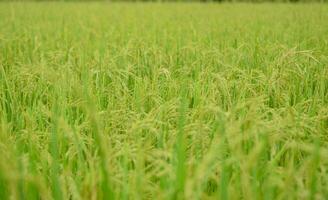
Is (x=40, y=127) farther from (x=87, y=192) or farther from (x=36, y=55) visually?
(x=36, y=55)

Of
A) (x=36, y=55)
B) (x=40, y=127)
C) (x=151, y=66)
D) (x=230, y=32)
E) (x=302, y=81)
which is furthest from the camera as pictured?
(x=230, y=32)

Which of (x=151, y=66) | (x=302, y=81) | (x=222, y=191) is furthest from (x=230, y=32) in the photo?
(x=222, y=191)

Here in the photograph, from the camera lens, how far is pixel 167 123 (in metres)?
1.30

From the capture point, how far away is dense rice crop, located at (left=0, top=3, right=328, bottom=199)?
33.1 inches

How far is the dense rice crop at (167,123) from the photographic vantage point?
0.84 metres

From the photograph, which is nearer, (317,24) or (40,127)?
(40,127)

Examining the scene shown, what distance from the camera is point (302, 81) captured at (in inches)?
73.1

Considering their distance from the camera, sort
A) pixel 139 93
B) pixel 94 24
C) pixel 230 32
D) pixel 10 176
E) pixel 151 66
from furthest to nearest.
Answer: pixel 94 24, pixel 230 32, pixel 151 66, pixel 139 93, pixel 10 176

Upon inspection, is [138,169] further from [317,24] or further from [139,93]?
[317,24]

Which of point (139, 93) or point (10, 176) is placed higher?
point (10, 176)

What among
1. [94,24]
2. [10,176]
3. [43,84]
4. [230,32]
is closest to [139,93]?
[43,84]

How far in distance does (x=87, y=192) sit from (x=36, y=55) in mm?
2207

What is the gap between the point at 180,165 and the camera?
843 mm

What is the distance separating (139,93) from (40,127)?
17.0 inches
